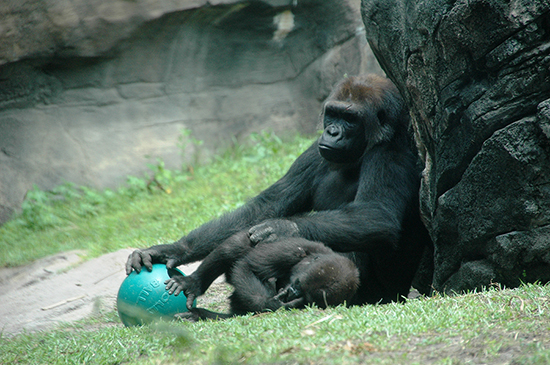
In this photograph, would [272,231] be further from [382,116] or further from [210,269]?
[382,116]

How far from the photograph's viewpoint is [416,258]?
448 centimetres

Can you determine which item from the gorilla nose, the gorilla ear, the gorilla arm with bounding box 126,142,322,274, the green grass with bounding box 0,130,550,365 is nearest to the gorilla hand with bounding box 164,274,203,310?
the green grass with bounding box 0,130,550,365

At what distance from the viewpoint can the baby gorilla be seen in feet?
11.6

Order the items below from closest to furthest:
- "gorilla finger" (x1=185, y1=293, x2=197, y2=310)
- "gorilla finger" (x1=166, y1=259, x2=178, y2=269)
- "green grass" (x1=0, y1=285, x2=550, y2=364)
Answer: "green grass" (x1=0, y1=285, x2=550, y2=364) < "gorilla finger" (x1=185, y1=293, x2=197, y2=310) < "gorilla finger" (x1=166, y1=259, x2=178, y2=269)

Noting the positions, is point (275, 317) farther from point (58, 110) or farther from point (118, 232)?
point (58, 110)

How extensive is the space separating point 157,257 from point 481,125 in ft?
8.42

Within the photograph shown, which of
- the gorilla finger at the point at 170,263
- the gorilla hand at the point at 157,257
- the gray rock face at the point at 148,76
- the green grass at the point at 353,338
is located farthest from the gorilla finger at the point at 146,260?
the gray rock face at the point at 148,76

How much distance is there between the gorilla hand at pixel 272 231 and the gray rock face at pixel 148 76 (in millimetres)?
5162

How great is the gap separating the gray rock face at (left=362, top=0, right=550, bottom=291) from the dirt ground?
203cm

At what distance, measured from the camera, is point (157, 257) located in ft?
14.3

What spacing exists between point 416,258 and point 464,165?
3.88ft

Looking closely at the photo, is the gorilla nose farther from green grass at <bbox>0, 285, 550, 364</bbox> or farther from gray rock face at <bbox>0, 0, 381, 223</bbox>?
gray rock face at <bbox>0, 0, 381, 223</bbox>

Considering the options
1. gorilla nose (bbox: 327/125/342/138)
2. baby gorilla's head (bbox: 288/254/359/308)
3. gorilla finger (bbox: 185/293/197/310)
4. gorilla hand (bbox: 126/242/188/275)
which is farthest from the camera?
gorilla nose (bbox: 327/125/342/138)

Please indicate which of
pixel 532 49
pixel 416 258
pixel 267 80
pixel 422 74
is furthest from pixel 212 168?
pixel 532 49
